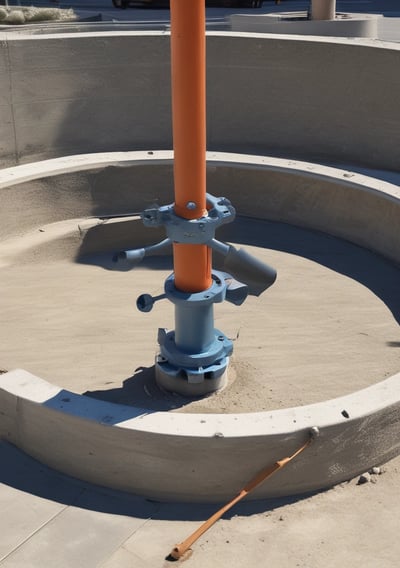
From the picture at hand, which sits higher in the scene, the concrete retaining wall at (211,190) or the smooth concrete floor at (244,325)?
the concrete retaining wall at (211,190)

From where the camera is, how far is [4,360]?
24.0 feet

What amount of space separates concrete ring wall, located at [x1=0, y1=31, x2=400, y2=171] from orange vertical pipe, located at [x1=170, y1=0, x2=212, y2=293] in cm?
497

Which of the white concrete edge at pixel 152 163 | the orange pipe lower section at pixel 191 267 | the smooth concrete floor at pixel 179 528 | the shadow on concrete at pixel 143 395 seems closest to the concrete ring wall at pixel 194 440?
the smooth concrete floor at pixel 179 528

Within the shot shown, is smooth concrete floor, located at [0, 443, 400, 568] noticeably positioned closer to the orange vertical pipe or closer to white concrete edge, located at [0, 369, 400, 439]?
white concrete edge, located at [0, 369, 400, 439]

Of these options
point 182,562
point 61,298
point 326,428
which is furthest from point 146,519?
point 61,298

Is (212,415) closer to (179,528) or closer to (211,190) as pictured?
(179,528)

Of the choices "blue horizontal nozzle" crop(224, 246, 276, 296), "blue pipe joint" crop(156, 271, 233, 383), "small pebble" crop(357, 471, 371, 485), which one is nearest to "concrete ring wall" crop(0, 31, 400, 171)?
"blue pipe joint" crop(156, 271, 233, 383)

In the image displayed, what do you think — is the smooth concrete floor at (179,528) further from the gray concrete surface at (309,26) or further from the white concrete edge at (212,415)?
the gray concrete surface at (309,26)

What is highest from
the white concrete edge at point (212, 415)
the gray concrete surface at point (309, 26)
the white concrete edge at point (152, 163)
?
the gray concrete surface at point (309, 26)

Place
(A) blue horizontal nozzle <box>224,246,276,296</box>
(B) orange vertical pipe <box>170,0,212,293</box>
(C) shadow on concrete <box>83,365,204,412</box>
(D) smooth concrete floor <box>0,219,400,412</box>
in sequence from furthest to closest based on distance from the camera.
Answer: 1. (D) smooth concrete floor <box>0,219,400,412</box>
2. (C) shadow on concrete <box>83,365,204,412</box>
3. (A) blue horizontal nozzle <box>224,246,276,296</box>
4. (B) orange vertical pipe <box>170,0,212,293</box>

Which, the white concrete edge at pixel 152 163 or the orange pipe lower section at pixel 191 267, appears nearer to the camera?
the orange pipe lower section at pixel 191 267

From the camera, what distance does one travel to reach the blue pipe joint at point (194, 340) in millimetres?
6252

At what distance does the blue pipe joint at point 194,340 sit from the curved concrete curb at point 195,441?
1048 millimetres

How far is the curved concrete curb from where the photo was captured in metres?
5.29
